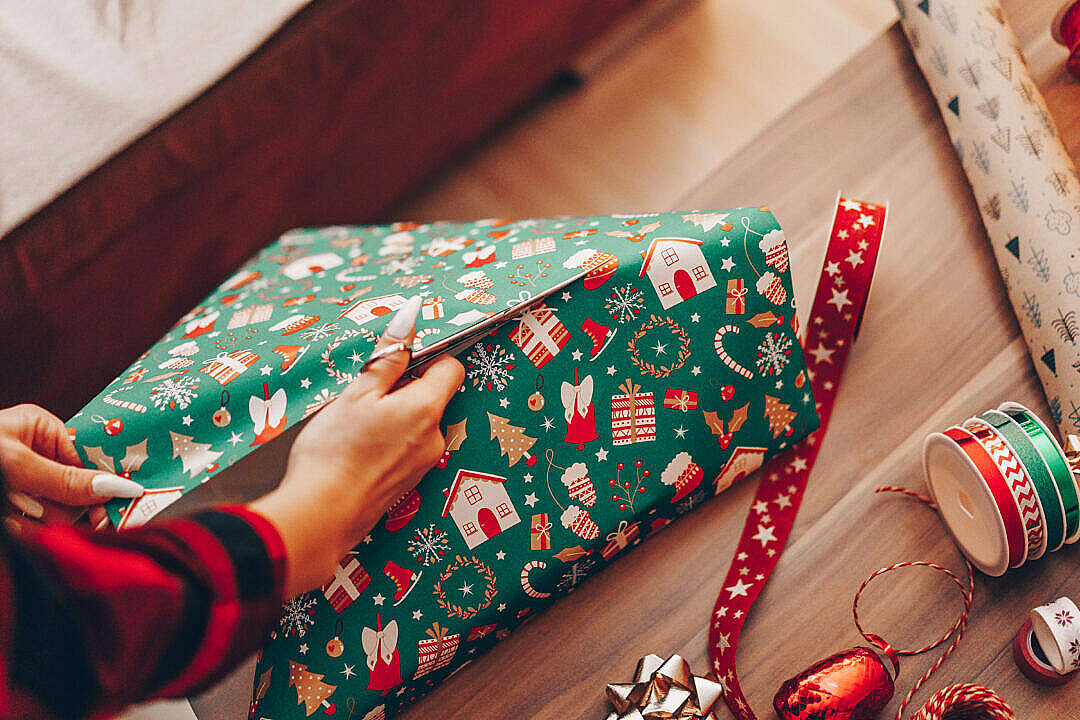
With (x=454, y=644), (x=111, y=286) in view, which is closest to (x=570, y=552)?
(x=454, y=644)

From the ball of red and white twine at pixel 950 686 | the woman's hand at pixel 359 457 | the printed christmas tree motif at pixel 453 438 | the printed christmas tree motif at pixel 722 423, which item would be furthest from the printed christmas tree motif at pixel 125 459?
the ball of red and white twine at pixel 950 686

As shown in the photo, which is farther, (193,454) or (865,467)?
(865,467)

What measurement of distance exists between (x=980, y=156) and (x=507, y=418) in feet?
1.89

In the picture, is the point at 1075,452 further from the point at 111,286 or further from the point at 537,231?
the point at 111,286

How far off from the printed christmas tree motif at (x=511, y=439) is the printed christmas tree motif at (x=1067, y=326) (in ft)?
1.64

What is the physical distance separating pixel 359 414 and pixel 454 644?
0.73 feet

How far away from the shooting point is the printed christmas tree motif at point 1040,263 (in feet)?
2.24

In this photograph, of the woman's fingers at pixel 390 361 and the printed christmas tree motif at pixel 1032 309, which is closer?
the woman's fingers at pixel 390 361

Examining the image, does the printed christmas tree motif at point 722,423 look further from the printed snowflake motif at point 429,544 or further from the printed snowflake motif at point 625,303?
the printed snowflake motif at point 429,544

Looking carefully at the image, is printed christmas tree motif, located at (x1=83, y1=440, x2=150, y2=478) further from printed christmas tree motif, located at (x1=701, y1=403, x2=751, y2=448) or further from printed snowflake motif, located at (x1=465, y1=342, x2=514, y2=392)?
printed christmas tree motif, located at (x1=701, y1=403, x2=751, y2=448)

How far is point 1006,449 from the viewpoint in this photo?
591 millimetres

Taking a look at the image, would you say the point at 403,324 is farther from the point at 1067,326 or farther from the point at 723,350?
the point at 1067,326

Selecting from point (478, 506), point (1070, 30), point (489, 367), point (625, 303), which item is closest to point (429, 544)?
point (478, 506)

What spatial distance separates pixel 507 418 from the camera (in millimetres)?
603
